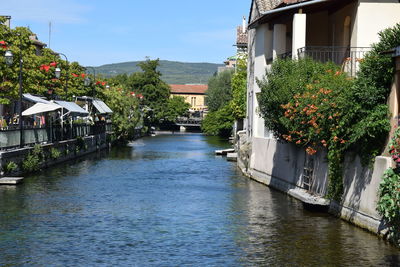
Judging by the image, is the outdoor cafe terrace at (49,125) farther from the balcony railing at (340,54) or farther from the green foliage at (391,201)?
the green foliage at (391,201)

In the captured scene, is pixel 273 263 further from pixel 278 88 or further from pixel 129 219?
pixel 278 88

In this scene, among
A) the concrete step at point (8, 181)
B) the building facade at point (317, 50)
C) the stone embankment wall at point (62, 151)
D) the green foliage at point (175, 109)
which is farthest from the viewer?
the green foliage at point (175, 109)

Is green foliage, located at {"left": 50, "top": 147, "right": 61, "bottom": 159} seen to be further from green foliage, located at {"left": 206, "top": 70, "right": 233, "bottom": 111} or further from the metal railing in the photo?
green foliage, located at {"left": 206, "top": 70, "right": 233, "bottom": 111}

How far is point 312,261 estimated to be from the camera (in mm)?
16172

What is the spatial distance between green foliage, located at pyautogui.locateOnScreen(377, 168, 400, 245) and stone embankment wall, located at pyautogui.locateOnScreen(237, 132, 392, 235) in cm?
58

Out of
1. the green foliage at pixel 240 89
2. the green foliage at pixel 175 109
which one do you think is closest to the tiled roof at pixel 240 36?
the green foliage at pixel 240 89

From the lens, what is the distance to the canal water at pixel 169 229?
16453 millimetres

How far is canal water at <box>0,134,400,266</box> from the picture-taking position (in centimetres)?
1645

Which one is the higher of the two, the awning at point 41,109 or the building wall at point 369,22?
the building wall at point 369,22

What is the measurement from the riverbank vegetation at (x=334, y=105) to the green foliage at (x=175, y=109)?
121 meters

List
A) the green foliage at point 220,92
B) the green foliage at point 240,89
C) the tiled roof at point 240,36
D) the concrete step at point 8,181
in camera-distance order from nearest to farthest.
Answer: the concrete step at point 8,181 < the green foliage at point 240,89 < the tiled roof at point 240,36 < the green foliage at point 220,92

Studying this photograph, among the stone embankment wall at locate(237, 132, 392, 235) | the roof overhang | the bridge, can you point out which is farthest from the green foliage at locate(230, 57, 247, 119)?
the bridge

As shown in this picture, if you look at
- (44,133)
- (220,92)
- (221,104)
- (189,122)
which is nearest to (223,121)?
(221,104)

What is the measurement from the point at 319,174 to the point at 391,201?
8.40 m
